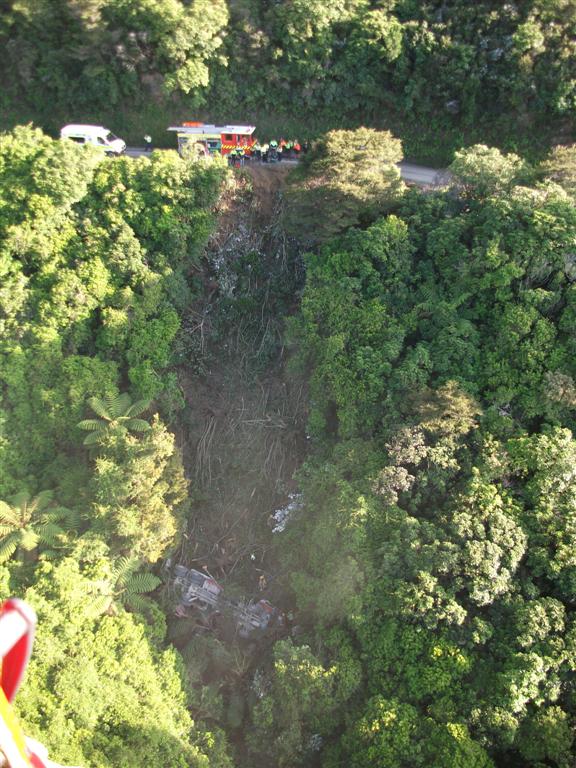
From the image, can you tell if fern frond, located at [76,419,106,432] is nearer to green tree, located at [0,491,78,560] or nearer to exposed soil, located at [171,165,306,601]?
green tree, located at [0,491,78,560]

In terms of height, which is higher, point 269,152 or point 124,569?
point 269,152

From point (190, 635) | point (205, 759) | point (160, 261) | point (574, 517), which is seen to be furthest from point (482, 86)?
point (205, 759)

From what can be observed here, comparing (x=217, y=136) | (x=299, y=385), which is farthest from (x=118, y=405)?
(x=217, y=136)

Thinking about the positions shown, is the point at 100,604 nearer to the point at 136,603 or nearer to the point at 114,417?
the point at 136,603

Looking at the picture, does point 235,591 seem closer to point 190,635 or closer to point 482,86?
point 190,635

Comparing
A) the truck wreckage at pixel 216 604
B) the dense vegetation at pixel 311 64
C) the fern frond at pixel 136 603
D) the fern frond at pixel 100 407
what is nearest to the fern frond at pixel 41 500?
the fern frond at pixel 100 407

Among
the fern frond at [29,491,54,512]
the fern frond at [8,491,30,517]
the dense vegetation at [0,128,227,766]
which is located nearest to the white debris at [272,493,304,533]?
the dense vegetation at [0,128,227,766]
